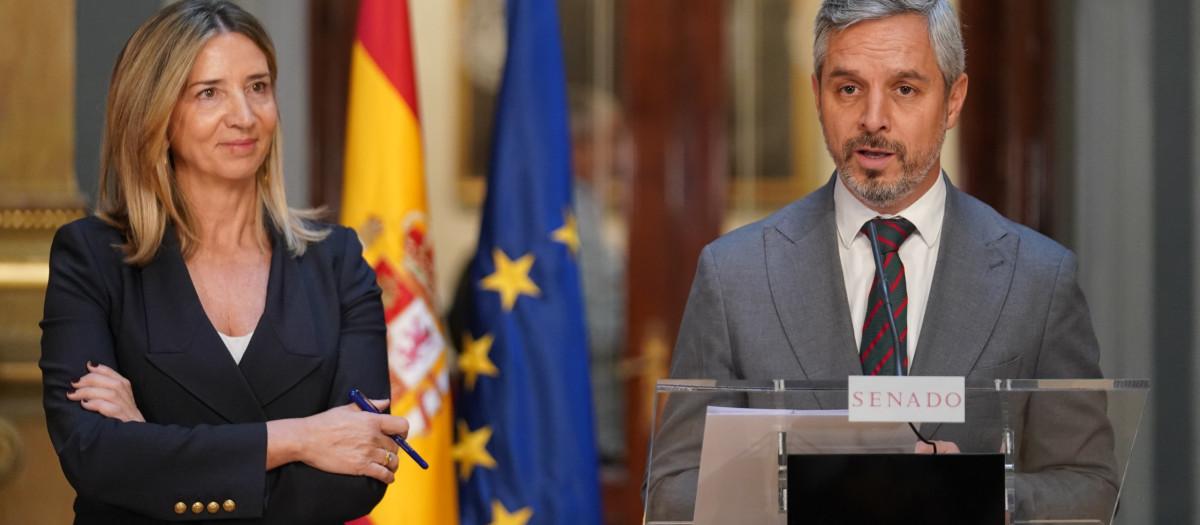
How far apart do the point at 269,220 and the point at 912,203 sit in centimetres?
105

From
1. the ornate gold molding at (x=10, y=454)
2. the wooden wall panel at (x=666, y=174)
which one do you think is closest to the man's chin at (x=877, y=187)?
the wooden wall panel at (x=666, y=174)

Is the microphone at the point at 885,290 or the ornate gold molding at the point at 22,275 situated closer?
the microphone at the point at 885,290

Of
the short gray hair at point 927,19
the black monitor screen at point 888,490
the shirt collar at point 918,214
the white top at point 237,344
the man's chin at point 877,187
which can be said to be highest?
the short gray hair at point 927,19

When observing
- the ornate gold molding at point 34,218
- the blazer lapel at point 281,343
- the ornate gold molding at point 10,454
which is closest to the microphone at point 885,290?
the blazer lapel at point 281,343

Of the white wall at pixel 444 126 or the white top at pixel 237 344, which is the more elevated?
the white wall at pixel 444 126

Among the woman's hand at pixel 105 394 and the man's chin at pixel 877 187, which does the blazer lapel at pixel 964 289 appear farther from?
the woman's hand at pixel 105 394

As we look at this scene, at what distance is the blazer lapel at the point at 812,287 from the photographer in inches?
69.9

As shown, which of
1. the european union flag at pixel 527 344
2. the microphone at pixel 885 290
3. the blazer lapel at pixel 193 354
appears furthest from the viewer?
the european union flag at pixel 527 344

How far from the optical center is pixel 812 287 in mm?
1821

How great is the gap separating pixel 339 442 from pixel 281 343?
19 centimetres

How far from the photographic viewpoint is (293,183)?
3562 millimetres

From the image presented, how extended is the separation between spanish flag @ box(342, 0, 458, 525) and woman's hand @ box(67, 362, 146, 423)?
1.06 m

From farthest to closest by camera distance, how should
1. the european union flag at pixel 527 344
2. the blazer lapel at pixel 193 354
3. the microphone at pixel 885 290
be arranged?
the european union flag at pixel 527 344
the blazer lapel at pixel 193 354
the microphone at pixel 885 290

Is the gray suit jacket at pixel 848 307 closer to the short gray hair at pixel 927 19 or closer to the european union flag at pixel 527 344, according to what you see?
the short gray hair at pixel 927 19
